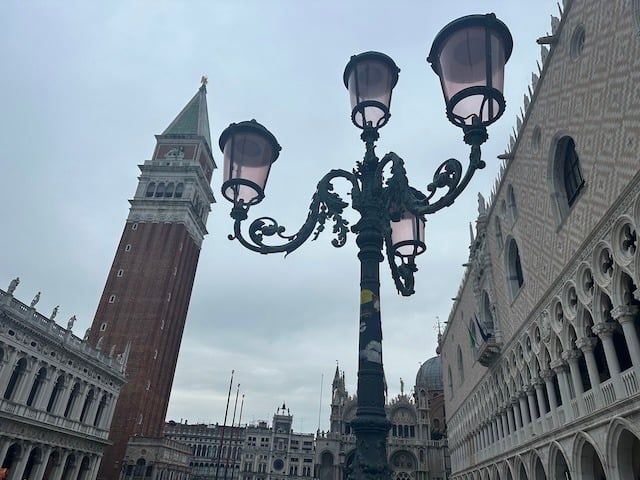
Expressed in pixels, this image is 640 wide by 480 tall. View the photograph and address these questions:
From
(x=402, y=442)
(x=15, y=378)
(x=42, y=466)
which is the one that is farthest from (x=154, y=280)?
(x=402, y=442)

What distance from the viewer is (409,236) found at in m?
5.94

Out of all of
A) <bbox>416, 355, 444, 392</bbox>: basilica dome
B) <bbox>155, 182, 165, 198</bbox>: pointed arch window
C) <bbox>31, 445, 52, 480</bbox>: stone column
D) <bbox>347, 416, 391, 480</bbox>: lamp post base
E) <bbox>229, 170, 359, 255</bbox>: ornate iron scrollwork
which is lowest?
<bbox>347, 416, 391, 480</bbox>: lamp post base

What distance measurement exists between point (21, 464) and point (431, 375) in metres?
50.5

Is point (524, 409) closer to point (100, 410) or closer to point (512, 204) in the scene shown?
point (512, 204)

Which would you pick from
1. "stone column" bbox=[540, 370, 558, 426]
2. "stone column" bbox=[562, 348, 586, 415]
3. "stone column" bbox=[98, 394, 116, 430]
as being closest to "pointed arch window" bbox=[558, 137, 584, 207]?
"stone column" bbox=[562, 348, 586, 415]

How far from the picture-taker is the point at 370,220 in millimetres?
4645

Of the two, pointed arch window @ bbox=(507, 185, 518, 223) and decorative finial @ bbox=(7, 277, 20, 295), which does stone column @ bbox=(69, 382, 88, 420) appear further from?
pointed arch window @ bbox=(507, 185, 518, 223)

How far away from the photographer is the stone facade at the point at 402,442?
161ft

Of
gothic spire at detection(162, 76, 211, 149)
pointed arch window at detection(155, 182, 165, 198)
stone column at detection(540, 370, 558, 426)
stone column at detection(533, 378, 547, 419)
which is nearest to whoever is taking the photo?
stone column at detection(540, 370, 558, 426)

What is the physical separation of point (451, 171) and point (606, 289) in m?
9.77

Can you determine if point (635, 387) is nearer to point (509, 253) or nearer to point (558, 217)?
point (558, 217)

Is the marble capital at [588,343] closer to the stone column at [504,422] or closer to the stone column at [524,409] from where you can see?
the stone column at [524,409]

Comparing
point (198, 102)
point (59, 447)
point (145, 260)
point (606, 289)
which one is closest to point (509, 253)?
point (606, 289)

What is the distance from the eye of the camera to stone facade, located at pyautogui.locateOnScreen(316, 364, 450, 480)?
161 feet
